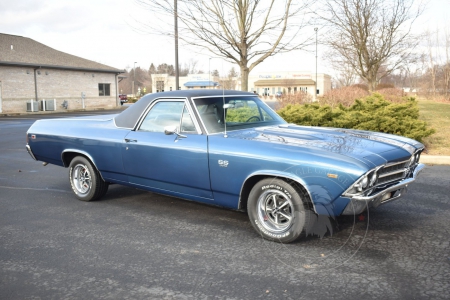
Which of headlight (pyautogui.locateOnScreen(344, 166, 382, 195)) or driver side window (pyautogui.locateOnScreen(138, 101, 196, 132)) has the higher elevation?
driver side window (pyautogui.locateOnScreen(138, 101, 196, 132))

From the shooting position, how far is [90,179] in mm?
6320

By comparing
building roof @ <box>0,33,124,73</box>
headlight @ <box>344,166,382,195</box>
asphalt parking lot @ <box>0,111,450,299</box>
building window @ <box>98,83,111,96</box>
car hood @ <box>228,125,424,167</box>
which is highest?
building roof @ <box>0,33,124,73</box>

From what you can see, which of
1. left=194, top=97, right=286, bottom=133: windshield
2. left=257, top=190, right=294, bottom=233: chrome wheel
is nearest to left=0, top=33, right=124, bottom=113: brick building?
A: left=194, top=97, right=286, bottom=133: windshield

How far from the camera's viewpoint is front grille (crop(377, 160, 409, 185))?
14.3 ft

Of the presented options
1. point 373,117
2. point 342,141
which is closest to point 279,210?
point 342,141

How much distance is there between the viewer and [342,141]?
4.79 m

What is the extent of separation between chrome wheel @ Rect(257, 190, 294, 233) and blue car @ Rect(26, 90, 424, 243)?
1 centimetres

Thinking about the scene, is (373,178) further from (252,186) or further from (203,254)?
(203,254)

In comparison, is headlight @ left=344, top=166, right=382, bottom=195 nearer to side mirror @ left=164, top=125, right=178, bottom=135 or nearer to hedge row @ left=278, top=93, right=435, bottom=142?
side mirror @ left=164, top=125, right=178, bottom=135

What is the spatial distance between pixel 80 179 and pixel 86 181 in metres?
0.11

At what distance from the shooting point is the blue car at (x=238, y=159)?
4.20 meters

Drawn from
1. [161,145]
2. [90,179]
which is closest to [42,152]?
[90,179]

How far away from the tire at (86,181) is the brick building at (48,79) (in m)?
30.6

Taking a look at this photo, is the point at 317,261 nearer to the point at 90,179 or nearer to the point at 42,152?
the point at 90,179
